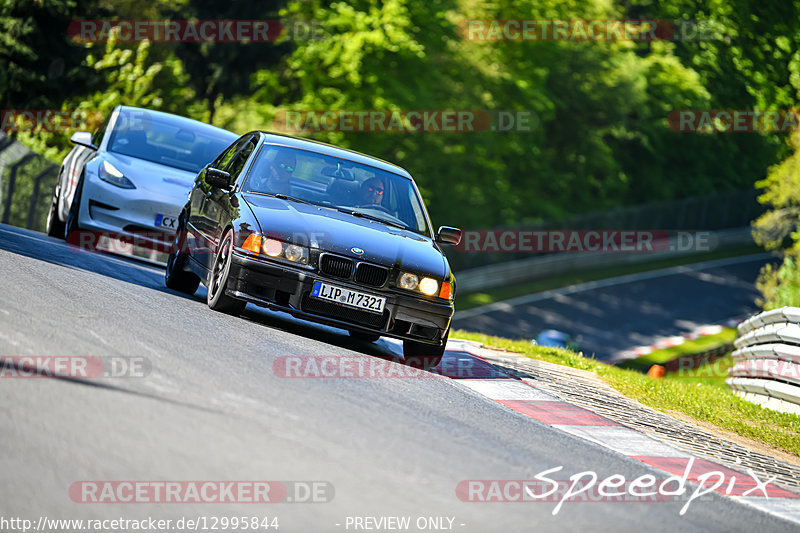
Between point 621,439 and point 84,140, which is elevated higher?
point 84,140

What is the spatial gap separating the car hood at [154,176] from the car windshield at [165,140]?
23 centimetres

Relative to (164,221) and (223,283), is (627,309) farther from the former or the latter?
(223,283)

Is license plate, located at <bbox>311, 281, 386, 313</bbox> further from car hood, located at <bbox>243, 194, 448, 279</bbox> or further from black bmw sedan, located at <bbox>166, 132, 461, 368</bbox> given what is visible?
car hood, located at <bbox>243, 194, 448, 279</bbox>

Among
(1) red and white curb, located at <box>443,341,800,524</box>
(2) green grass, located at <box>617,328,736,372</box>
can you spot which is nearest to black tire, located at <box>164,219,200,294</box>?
(1) red and white curb, located at <box>443,341,800,524</box>

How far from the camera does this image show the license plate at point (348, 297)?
9039mm

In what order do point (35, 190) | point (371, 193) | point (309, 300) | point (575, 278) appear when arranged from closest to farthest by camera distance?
point (309, 300)
point (371, 193)
point (35, 190)
point (575, 278)

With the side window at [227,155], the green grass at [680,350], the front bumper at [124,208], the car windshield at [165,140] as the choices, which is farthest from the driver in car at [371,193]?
the green grass at [680,350]

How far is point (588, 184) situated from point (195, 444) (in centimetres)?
5401

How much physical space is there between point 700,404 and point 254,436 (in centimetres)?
726

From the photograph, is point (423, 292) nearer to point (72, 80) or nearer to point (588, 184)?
point (72, 80)

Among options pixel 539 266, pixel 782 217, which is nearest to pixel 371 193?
pixel 782 217

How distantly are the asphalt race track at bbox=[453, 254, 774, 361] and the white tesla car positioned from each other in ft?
80.4

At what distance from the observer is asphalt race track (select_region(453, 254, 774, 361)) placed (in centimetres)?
4128

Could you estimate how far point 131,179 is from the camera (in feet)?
45.2
